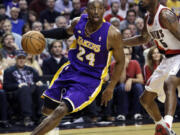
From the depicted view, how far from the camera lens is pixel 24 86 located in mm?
7457

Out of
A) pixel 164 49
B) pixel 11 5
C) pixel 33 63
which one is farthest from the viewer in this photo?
pixel 11 5

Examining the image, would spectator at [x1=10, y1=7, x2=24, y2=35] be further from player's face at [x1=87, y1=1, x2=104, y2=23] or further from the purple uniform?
player's face at [x1=87, y1=1, x2=104, y2=23]

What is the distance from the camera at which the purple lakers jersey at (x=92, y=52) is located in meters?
4.76

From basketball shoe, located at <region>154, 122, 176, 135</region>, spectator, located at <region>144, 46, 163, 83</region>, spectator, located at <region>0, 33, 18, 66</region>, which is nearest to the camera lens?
basketball shoe, located at <region>154, 122, 176, 135</region>

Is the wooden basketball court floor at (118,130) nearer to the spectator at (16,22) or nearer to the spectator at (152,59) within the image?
the spectator at (152,59)

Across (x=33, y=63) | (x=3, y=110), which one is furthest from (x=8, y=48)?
(x=3, y=110)

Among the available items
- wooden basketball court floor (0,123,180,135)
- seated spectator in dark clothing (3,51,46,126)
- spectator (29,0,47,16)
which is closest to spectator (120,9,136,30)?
spectator (29,0,47,16)

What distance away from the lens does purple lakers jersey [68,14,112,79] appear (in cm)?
476

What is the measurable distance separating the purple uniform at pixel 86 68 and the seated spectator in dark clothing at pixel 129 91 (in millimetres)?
3240

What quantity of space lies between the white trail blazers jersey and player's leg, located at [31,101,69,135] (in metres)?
1.66

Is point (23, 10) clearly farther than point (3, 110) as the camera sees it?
Yes

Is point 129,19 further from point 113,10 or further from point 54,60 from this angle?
point 54,60

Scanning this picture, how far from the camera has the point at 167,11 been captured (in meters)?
5.07

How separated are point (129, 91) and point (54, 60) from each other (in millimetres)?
1704
